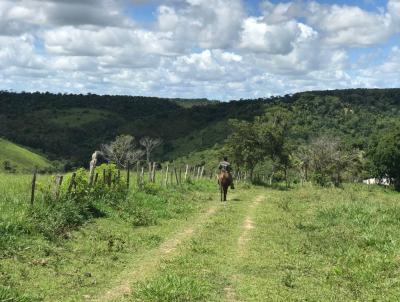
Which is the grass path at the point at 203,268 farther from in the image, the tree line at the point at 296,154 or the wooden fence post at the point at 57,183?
the tree line at the point at 296,154

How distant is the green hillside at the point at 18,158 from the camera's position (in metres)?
150

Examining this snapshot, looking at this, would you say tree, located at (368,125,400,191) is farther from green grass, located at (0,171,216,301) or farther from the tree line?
green grass, located at (0,171,216,301)

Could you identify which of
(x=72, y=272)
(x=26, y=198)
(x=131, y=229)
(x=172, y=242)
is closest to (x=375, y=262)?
(x=172, y=242)

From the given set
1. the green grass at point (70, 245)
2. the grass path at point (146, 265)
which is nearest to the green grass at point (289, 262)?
the grass path at point (146, 265)

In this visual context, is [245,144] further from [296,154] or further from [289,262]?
[289,262]

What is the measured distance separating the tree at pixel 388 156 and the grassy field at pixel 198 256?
62.0 metres

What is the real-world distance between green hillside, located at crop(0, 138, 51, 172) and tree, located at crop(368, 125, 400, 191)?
99.7 metres

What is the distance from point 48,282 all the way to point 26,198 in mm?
6274

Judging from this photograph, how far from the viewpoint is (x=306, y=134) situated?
15025cm

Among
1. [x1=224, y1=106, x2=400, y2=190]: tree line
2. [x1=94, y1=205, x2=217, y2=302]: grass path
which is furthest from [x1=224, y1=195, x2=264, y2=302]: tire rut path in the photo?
[x1=224, y1=106, x2=400, y2=190]: tree line

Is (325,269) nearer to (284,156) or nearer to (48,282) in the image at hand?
(48,282)

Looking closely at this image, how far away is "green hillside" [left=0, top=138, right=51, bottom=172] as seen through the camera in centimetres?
15050

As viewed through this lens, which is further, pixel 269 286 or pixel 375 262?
pixel 375 262

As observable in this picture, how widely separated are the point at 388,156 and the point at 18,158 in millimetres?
119666
